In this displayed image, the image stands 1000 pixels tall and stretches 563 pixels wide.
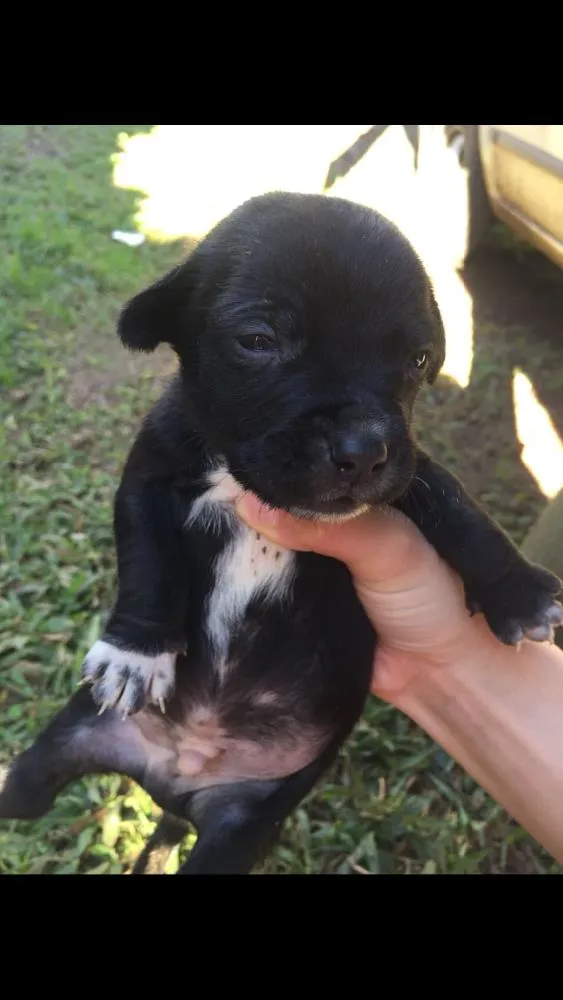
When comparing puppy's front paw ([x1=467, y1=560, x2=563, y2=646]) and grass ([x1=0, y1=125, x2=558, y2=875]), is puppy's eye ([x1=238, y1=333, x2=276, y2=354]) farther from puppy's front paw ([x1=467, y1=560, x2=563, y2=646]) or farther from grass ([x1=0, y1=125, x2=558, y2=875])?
grass ([x1=0, y1=125, x2=558, y2=875])

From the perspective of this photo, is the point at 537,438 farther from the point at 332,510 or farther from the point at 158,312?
the point at 332,510

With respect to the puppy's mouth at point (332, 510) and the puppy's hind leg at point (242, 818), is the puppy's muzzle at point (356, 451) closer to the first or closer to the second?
the puppy's mouth at point (332, 510)

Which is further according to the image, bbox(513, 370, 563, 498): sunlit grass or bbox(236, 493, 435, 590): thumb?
bbox(513, 370, 563, 498): sunlit grass

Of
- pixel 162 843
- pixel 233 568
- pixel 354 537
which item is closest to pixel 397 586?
pixel 354 537

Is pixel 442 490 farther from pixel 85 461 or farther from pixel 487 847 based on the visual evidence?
pixel 85 461

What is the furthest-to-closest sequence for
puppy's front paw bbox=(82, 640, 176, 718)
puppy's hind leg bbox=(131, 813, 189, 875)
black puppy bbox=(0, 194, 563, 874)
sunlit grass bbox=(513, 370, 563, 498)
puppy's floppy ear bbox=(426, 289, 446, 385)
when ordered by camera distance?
sunlit grass bbox=(513, 370, 563, 498) → puppy's hind leg bbox=(131, 813, 189, 875) → puppy's front paw bbox=(82, 640, 176, 718) → puppy's floppy ear bbox=(426, 289, 446, 385) → black puppy bbox=(0, 194, 563, 874)

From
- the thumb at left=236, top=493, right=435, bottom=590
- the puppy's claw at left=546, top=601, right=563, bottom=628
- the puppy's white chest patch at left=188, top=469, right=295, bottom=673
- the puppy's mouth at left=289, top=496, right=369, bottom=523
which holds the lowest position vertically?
the puppy's white chest patch at left=188, top=469, right=295, bottom=673

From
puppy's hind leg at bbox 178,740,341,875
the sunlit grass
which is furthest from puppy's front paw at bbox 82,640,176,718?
the sunlit grass
